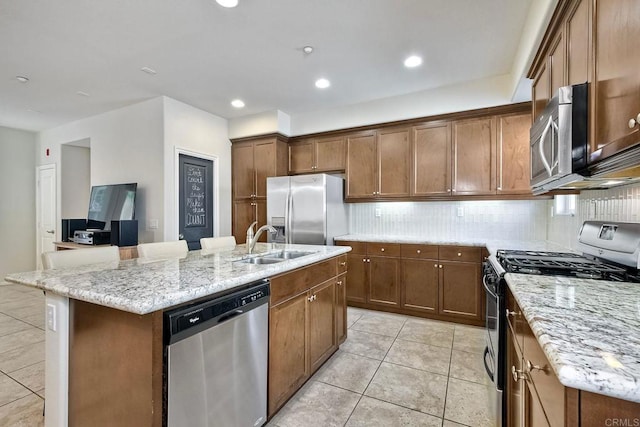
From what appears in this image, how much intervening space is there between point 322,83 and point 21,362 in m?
3.97

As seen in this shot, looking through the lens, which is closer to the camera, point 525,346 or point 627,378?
point 627,378

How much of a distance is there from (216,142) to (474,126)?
145 inches

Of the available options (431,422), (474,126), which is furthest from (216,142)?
(431,422)

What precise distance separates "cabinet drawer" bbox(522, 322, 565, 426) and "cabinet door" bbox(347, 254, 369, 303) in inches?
107

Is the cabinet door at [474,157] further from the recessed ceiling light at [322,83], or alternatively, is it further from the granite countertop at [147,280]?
the granite countertop at [147,280]

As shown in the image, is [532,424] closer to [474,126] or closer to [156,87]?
[474,126]

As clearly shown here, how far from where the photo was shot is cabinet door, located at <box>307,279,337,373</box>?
218 cm

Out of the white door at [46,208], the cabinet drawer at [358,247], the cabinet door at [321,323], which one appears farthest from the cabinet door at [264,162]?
the white door at [46,208]

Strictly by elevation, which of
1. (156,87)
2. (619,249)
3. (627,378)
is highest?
(156,87)

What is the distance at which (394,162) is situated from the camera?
12.9 feet

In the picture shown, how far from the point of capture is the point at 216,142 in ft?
15.3

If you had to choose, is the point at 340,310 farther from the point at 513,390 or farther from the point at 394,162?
the point at 394,162

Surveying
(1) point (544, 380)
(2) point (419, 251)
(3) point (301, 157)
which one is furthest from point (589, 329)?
(3) point (301, 157)

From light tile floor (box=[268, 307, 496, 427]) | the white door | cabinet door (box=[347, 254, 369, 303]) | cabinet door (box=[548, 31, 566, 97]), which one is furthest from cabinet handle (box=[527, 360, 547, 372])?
the white door
